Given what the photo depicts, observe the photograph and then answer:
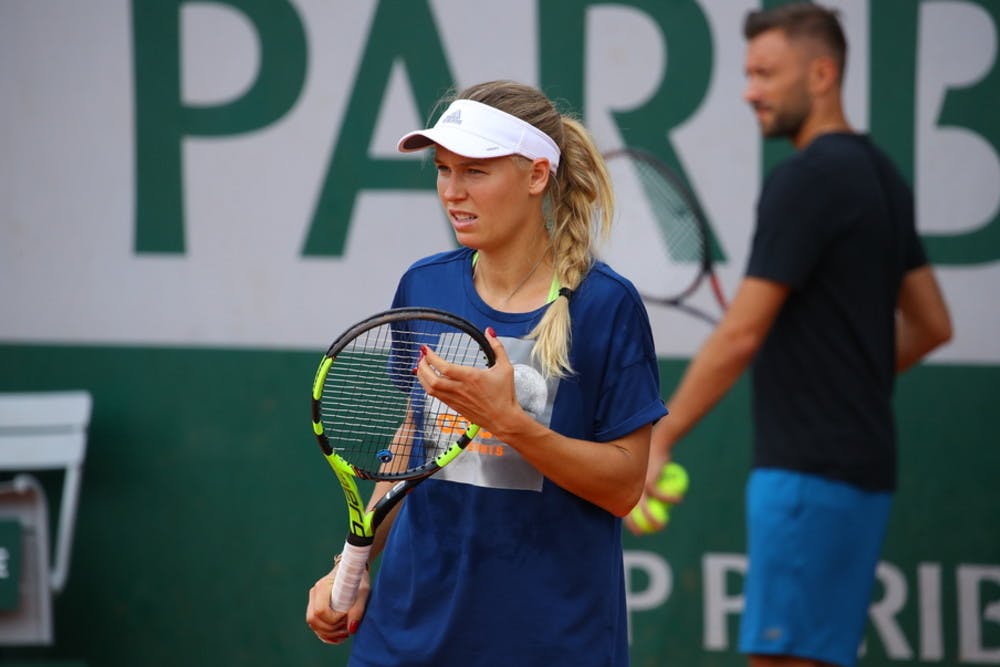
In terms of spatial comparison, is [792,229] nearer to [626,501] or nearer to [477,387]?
[626,501]

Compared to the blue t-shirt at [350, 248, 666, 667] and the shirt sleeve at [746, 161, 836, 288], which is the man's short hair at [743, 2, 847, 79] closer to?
the shirt sleeve at [746, 161, 836, 288]

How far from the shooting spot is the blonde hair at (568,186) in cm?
231

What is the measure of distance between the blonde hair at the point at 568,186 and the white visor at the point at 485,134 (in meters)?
0.03

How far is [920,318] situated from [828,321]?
1.52ft

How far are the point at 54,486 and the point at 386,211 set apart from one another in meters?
1.48

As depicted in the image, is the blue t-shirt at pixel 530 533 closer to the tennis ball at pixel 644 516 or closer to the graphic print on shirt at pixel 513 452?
the graphic print on shirt at pixel 513 452

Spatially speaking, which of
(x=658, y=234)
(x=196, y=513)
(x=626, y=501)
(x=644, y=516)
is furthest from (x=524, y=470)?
(x=196, y=513)

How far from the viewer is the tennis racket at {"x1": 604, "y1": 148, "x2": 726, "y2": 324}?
445 cm

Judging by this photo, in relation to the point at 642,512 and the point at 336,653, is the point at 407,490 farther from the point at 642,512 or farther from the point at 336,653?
the point at 336,653

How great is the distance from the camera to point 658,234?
446 cm

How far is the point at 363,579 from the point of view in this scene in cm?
237

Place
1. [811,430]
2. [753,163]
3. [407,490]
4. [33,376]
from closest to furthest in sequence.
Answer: [407,490] → [811,430] → [753,163] → [33,376]

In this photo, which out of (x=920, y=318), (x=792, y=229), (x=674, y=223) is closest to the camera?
(x=792, y=229)

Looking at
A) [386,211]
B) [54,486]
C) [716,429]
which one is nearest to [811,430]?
[716,429]
